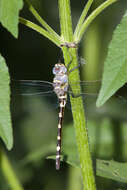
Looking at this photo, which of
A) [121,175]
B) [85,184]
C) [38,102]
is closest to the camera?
[85,184]

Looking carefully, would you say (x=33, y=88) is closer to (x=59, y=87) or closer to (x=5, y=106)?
(x=59, y=87)

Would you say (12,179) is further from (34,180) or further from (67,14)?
(67,14)

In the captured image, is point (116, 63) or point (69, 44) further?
point (69, 44)

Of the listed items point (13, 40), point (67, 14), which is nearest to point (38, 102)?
point (13, 40)

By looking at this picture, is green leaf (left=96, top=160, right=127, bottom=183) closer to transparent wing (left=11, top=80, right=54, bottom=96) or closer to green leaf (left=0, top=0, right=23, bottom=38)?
transparent wing (left=11, top=80, right=54, bottom=96)

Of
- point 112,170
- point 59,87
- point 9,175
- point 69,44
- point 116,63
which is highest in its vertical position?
point 69,44

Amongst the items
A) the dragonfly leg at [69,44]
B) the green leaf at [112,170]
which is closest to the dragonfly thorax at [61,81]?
the dragonfly leg at [69,44]

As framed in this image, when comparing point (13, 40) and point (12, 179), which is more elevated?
point (13, 40)

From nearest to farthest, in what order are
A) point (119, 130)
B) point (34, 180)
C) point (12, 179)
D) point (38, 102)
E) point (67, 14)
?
point (67, 14), point (12, 179), point (119, 130), point (34, 180), point (38, 102)

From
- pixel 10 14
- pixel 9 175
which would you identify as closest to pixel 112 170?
pixel 9 175
